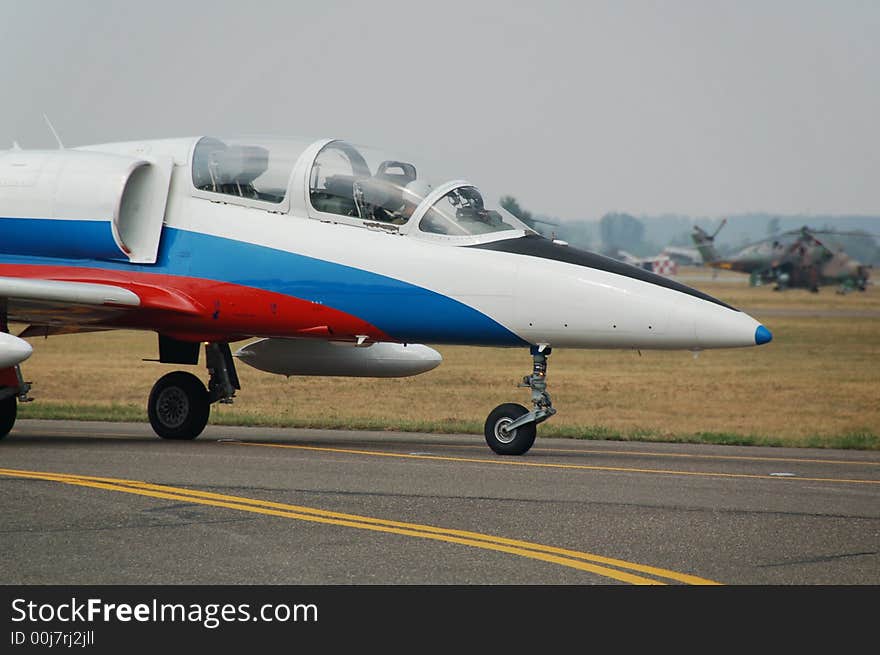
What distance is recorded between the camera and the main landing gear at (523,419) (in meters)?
13.9

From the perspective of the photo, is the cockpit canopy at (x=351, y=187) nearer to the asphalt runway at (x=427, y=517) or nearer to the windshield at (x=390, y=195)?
the windshield at (x=390, y=195)

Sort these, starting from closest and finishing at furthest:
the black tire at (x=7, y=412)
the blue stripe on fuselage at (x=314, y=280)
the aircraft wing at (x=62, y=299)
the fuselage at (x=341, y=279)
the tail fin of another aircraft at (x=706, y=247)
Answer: the fuselage at (x=341, y=279) < the blue stripe on fuselage at (x=314, y=280) < the aircraft wing at (x=62, y=299) < the black tire at (x=7, y=412) < the tail fin of another aircraft at (x=706, y=247)

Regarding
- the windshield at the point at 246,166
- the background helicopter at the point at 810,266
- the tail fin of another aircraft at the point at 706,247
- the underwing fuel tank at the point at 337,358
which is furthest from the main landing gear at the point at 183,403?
the tail fin of another aircraft at the point at 706,247

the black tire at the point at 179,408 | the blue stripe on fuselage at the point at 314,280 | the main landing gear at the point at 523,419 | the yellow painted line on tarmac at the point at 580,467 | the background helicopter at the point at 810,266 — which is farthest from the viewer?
the background helicopter at the point at 810,266

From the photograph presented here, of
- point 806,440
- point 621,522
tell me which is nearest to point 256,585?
point 621,522

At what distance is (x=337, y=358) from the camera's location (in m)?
16.5

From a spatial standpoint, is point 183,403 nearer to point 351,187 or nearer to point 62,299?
point 62,299

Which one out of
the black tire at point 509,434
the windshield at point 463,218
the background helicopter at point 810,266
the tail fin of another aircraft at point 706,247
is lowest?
the black tire at point 509,434

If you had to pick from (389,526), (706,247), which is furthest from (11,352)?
(706,247)

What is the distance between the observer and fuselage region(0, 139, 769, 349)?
13438 mm

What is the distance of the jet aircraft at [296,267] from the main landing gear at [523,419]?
0.6 inches
